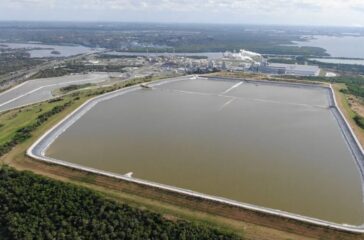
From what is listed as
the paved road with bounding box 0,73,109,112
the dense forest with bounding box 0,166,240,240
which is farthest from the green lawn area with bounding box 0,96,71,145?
the dense forest with bounding box 0,166,240,240

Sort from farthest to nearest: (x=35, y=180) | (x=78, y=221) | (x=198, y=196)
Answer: (x=35, y=180) → (x=198, y=196) → (x=78, y=221)

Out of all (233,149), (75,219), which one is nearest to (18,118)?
(233,149)

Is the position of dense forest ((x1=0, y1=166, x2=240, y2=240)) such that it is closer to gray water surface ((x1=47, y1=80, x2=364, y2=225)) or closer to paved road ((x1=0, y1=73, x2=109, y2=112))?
gray water surface ((x1=47, y1=80, x2=364, y2=225))

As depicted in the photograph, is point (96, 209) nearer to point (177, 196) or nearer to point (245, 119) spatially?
point (177, 196)

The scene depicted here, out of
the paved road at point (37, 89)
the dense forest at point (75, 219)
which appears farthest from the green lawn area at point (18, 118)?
the dense forest at point (75, 219)

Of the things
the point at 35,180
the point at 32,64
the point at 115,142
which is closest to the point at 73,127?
the point at 115,142
